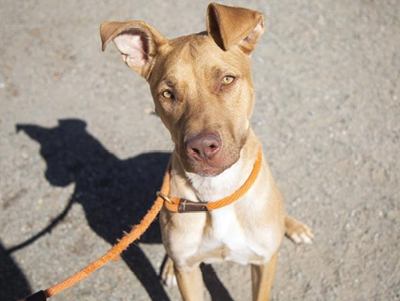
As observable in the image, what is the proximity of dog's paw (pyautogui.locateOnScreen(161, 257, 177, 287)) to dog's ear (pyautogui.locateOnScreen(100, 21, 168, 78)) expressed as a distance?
220 centimetres

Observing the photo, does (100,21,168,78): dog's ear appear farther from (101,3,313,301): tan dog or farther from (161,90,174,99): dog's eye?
(161,90,174,99): dog's eye

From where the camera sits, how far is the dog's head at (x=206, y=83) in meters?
2.98

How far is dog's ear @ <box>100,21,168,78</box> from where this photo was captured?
351 centimetres

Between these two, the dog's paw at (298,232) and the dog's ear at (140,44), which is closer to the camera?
the dog's ear at (140,44)

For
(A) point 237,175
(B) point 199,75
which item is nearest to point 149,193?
(A) point 237,175

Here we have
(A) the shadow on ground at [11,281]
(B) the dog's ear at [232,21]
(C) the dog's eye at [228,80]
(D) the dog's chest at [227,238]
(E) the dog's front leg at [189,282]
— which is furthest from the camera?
(A) the shadow on ground at [11,281]

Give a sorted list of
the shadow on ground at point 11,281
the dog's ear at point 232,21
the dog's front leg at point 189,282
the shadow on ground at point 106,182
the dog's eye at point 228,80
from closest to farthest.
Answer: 1. the dog's ear at point 232,21
2. the dog's eye at point 228,80
3. the dog's front leg at point 189,282
4. the shadow on ground at point 11,281
5. the shadow on ground at point 106,182

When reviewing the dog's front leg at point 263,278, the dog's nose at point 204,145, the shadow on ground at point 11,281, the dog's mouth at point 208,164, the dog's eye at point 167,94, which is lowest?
the shadow on ground at point 11,281

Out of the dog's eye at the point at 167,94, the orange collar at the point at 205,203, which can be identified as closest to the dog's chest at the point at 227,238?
the orange collar at the point at 205,203

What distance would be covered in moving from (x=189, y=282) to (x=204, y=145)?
1665 mm

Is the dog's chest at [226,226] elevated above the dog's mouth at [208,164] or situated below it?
below

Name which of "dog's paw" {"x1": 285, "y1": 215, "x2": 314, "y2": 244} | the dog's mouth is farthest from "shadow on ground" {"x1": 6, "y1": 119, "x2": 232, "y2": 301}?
the dog's mouth

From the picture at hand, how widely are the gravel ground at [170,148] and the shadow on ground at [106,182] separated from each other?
0.02 m

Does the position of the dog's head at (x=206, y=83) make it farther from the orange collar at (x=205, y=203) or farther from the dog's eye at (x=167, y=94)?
the orange collar at (x=205, y=203)
